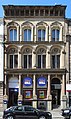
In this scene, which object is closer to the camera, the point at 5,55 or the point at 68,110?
the point at 68,110

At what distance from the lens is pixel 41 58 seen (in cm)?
4434

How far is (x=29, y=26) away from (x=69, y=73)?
8.41 m

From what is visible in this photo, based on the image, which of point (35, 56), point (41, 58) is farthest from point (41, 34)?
point (41, 58)

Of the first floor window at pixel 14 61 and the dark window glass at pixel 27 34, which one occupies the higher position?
the dark window glass at pixel 27 34

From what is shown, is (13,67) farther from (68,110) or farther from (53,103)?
(68,110)

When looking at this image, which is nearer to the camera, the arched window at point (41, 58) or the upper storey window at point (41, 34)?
the arched window at point (41, 58)

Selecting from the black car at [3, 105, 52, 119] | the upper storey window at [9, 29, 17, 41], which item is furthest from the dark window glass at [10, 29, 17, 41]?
the black car at [3, 105, 52, 119]

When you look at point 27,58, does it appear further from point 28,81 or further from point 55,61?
point 55,61

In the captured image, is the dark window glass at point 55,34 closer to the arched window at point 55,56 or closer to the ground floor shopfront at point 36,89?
the arched window at point 55,56

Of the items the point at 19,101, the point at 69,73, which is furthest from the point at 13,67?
the point at 69,73

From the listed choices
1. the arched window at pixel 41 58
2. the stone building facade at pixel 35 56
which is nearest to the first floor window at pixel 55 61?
the stone building facade at pixel 35 56

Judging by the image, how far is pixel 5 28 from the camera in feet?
146

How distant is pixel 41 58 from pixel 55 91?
4.88 m

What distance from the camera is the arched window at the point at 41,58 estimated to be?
145ft
